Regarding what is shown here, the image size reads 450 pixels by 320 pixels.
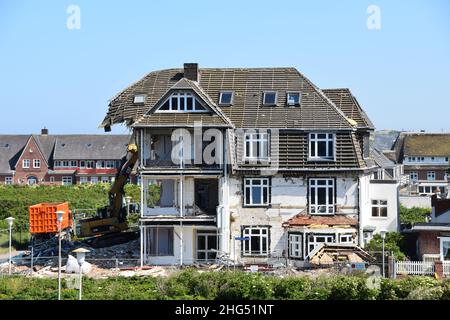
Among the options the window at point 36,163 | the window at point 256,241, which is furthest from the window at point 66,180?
the window at point 256,241

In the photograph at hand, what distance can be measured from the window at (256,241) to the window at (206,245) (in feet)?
4.35

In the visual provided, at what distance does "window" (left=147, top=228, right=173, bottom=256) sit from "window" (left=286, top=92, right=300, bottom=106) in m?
7.58

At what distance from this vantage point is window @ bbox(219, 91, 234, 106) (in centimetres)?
4031

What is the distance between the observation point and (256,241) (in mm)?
39219

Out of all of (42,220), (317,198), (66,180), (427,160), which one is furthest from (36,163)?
(317,198)

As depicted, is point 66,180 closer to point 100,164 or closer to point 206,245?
point 100,164

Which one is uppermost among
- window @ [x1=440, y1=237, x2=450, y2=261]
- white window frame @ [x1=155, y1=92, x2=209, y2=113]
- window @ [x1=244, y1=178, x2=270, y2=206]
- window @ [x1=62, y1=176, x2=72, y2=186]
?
white window frame @ [x1=155, y1=92, x2=209, y2=113]

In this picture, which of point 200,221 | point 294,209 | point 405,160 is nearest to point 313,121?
point 294,209

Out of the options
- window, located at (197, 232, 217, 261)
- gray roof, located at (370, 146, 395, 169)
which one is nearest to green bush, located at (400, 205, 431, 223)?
gray roof, located at (370, 146, 395, 169)

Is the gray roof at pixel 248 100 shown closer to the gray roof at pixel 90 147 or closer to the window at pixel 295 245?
the window at pixel 295 245

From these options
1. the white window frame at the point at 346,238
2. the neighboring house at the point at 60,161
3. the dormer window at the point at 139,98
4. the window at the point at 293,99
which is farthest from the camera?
the neighboring house at the point at 60,161

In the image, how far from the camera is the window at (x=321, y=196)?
128 feet

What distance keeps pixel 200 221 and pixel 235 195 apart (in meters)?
2.26

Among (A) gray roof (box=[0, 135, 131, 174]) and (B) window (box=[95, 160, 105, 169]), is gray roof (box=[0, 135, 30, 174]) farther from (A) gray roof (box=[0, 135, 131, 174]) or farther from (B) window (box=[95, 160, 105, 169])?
(B) window (box=[95, 160, 105, 169])
